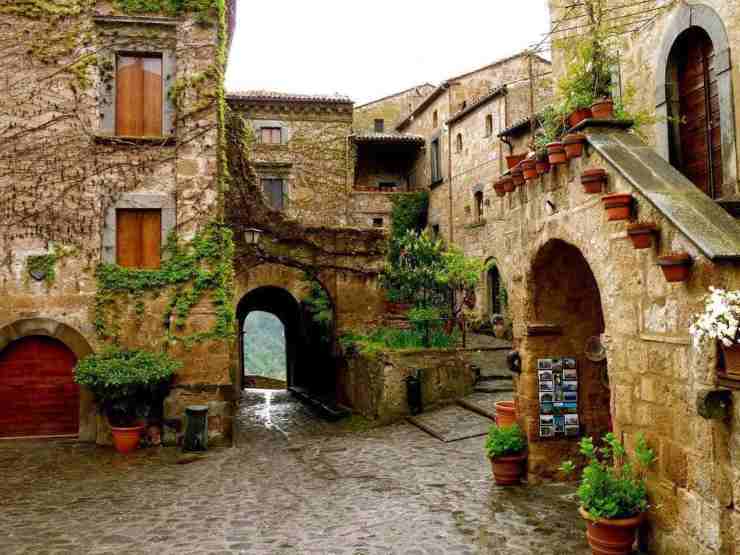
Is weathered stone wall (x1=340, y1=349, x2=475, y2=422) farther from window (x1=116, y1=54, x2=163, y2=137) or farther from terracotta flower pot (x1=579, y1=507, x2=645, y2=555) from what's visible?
terracotta flower pot (x1=579, y1=507, x2=645, y2=555)

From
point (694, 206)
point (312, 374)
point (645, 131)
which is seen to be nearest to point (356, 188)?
point (312, 374)

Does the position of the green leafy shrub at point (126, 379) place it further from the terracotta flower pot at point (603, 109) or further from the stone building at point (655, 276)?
the terracotta flower pot at point (603, 109)

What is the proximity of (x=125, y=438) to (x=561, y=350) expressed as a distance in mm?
7821

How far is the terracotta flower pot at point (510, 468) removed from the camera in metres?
7.26

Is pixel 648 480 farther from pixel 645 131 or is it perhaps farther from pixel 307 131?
pixel 307 131

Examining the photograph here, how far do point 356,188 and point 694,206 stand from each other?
22.0 meters

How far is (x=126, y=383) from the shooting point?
10312mm

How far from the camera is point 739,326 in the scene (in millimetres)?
3627

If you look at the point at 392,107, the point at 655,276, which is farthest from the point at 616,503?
the point at 392,107

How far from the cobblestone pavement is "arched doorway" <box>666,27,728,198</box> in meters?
4.21

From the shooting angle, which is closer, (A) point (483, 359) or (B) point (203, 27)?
(B) point (203, 27)

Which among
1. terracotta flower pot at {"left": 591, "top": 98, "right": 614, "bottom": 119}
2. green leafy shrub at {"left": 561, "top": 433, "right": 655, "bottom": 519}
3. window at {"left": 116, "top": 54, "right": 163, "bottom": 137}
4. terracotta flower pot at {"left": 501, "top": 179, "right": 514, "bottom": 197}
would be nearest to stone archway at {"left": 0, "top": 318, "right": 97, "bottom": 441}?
window at {"left": 116, "top": 54, "right": 163, "bottom": 137}

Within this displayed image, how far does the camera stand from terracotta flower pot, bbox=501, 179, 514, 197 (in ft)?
24.3

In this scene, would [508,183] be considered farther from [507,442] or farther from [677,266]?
[677,266]
